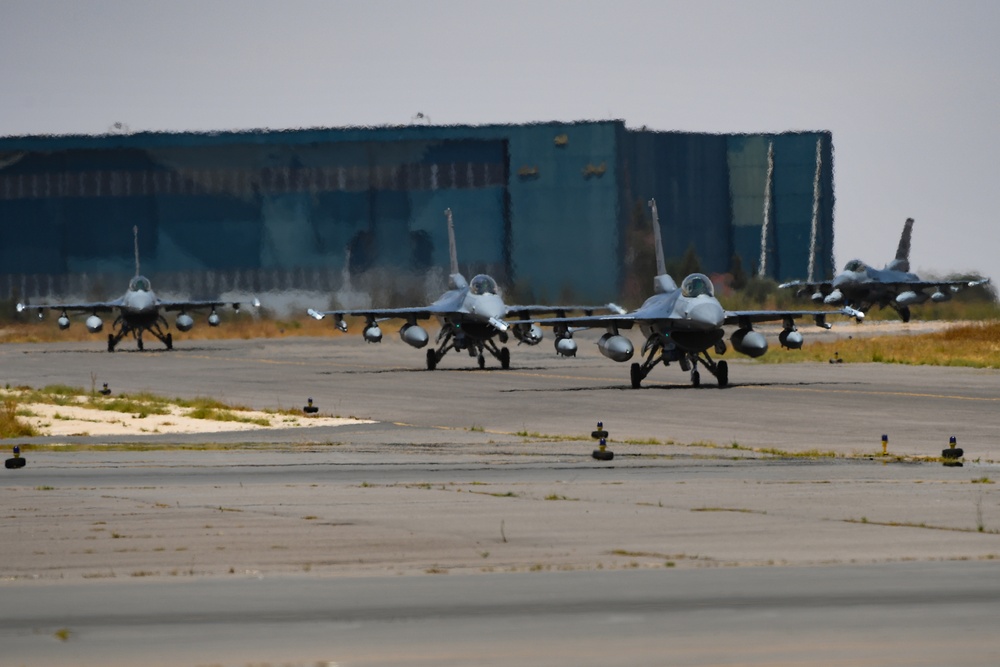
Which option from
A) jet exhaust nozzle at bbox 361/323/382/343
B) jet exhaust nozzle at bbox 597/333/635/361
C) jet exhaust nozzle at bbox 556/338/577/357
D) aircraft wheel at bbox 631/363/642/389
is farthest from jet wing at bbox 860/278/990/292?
jet exhaust nozzle at bbox 597/333/635/361

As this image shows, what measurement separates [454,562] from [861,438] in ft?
49.6

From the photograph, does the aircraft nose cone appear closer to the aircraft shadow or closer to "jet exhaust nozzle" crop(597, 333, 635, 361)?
"jet exhaust nozzle" crop(597, 333, 635, 361)

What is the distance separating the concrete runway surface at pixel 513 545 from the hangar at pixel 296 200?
216 feet

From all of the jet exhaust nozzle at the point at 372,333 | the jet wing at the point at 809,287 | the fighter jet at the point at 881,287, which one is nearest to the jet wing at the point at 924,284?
the fighter jet at the point at 881,287

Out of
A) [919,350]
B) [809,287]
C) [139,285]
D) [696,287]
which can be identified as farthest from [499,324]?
[809,287]

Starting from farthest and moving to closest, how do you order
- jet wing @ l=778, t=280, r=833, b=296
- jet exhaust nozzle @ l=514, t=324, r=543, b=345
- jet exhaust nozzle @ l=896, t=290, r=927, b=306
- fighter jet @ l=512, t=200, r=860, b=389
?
jet wing @ l=778, t=280, r=833, b=296
jet exhaust nozzle @ l=896, t=290, r=927, b=306
jet exhaust nozzle @ l=514, t=324, r=543, b=345
fighter jet @ l=512, t=200, r=860, b=389

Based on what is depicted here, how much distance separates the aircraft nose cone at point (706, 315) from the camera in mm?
38141

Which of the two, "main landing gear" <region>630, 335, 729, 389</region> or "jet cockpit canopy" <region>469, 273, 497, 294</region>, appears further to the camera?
"jet cockpit canopy" <region>469, 273, 497, 294</region>

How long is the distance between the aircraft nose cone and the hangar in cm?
5758

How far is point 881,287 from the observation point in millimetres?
87812

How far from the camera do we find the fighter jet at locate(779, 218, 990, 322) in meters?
87.2

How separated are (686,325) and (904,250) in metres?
55.2

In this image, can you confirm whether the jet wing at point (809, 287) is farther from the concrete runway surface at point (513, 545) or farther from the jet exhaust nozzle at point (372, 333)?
the concrete runway surface at point (513, 545)

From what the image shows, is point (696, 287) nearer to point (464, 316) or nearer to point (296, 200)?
point (464, 316)
